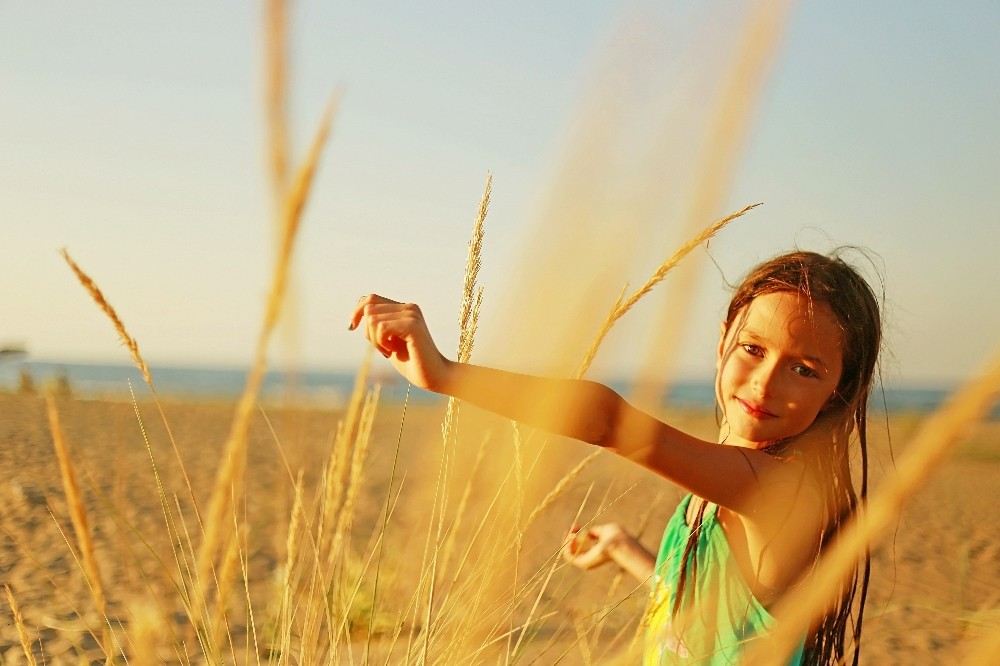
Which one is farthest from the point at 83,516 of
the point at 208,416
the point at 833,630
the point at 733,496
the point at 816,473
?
the point at 208,416

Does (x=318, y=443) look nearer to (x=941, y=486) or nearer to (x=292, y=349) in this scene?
(x=941, y=486)

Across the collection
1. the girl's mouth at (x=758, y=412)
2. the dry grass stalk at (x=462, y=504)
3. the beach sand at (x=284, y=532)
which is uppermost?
the girl's mouth at (x=758, y=412)

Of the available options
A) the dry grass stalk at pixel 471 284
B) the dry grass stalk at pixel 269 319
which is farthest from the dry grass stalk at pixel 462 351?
the dry grass stalk at pixel 269 319

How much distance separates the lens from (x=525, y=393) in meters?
0.91

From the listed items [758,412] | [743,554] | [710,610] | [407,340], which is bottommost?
[710,610]

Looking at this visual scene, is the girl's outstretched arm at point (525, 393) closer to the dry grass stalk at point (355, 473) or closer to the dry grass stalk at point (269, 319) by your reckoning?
the dry grass stalk at point (355, 473)

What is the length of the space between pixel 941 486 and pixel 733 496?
34.9ft

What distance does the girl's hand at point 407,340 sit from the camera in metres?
0.95

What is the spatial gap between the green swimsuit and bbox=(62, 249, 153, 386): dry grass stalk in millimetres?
820

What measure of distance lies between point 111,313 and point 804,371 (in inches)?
43.2

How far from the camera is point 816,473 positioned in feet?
4.61

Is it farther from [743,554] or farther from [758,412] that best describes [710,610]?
[758,412]

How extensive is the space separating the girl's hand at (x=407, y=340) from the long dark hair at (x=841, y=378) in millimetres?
666

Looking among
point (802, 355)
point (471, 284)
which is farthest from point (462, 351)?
point (802, 355)
